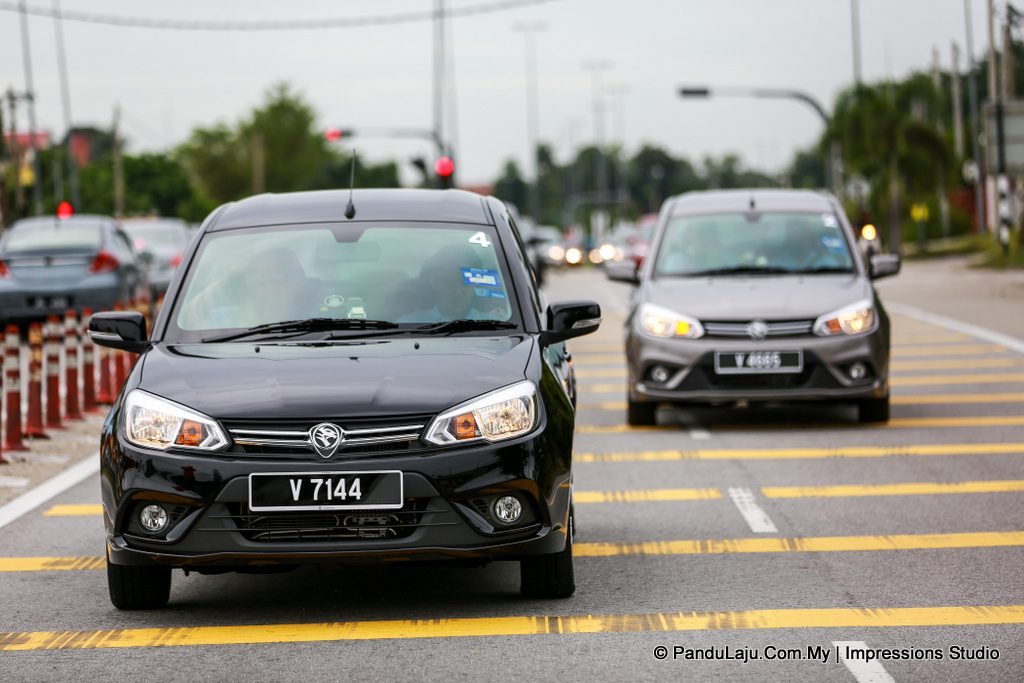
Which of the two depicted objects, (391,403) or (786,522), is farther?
(786,522)

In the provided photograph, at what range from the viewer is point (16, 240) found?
78.4 feet

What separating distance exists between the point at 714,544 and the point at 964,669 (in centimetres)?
260

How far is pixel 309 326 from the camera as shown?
746 cm

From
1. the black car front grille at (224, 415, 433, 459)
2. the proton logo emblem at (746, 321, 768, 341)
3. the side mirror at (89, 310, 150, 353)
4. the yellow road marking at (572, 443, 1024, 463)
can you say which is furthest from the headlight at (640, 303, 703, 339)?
the black car front grille at (224, 415, 433, 459)

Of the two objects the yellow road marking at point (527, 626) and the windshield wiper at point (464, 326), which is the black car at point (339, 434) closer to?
the windshield wiper at point (464, 326)

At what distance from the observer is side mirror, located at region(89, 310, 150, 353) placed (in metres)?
7.56

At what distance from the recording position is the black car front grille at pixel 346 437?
653cm

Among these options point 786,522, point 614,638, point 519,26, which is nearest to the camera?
Answer: point 614,638

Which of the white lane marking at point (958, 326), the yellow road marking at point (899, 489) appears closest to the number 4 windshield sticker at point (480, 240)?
the yellow road marking at point (899, 489)

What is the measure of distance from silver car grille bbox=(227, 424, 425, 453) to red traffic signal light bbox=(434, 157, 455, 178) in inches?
1297

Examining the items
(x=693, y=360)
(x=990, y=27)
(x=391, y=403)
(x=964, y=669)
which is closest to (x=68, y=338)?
(x=693, y=360)

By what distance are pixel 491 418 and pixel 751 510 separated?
10.2 ft

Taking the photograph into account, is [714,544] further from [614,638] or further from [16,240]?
[16,240]

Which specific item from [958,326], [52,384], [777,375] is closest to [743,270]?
[777,375]
